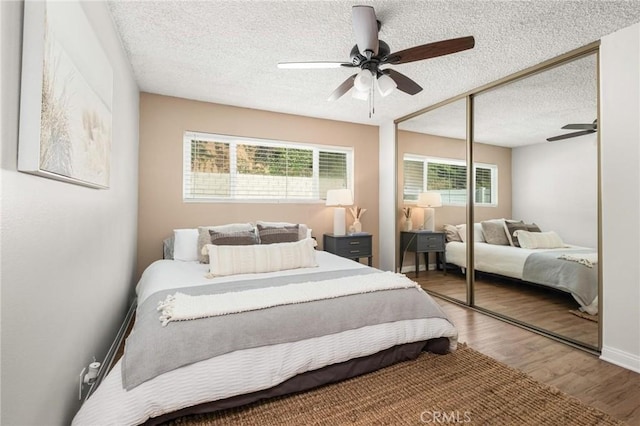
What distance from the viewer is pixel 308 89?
332 cm

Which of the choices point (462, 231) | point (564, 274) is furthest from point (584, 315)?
point (462, 231)

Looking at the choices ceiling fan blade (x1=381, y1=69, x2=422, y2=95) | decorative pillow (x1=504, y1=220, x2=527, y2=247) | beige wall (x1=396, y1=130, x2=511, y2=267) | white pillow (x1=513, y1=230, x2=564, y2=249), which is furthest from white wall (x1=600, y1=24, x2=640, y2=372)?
ceiling fan blade (x1=381, y1=69, x2=422, y2=95)

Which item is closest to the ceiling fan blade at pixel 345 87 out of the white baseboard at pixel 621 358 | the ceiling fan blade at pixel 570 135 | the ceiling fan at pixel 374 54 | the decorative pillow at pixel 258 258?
the ceiling fan at pixel 374 54

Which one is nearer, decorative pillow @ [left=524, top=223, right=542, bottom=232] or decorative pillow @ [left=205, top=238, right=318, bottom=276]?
decorative pillow @ [left=205, top=238, right=318, bottom=276]

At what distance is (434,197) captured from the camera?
392 cm

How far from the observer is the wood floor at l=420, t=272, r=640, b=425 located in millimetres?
1780

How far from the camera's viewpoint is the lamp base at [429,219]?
3.96m

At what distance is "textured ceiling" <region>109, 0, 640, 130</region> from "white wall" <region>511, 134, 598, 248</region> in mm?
830

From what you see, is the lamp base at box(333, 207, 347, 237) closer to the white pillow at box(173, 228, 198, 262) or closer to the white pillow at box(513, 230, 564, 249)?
the white pillow at box(173, 228, 198, 262)

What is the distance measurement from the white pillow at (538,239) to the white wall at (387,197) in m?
1.76

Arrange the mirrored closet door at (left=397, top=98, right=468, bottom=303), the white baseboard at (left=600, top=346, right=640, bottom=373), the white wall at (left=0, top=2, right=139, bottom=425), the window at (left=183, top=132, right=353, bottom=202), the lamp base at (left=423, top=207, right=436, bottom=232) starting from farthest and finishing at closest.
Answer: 1. the lamp base at (left=423, top=207, right=436, bottom=232)
2. the window at (left=183, top=132, right=353, bottom=202)
3. the mirrored closet door at (left=397, top=98, right=468, bottom=303)
4. the white baseboard at (left=600, top=346, right=640, bottom=373)
5. the white wall at (left=0, top=2, right=139, bottom=425)

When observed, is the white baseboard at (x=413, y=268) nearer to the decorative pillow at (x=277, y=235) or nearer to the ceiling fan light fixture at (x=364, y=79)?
the decorative pillow at (x=277, y=235)

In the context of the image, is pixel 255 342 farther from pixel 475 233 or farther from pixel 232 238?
pixel 475 233

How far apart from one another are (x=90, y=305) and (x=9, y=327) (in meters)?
0.88
